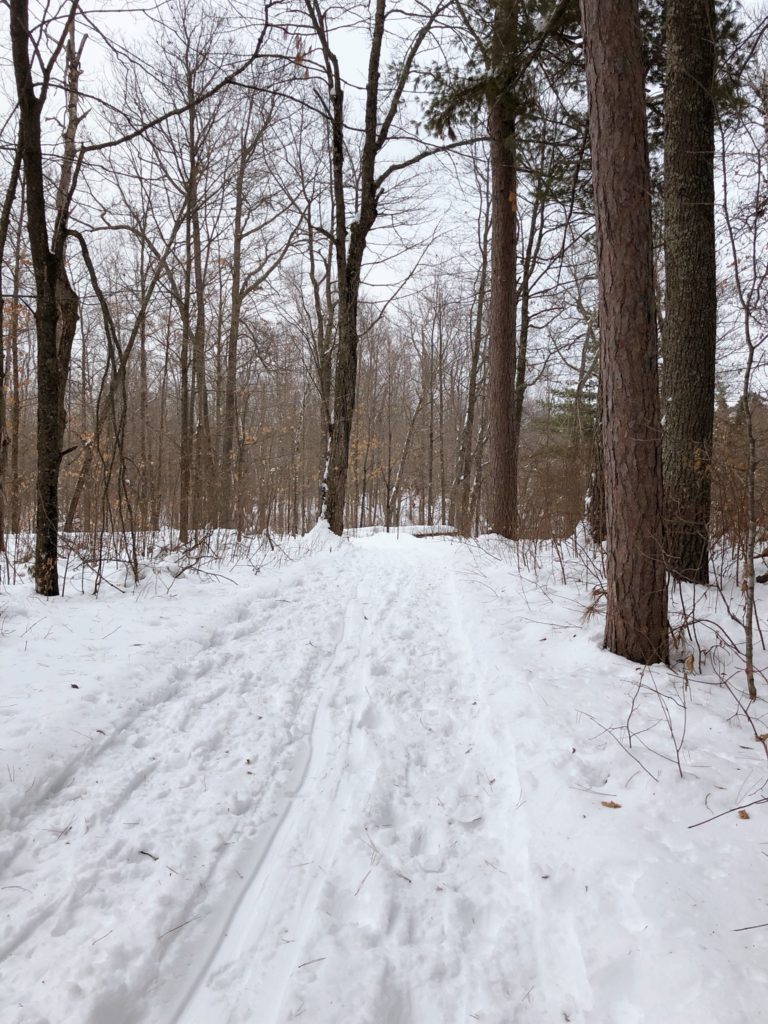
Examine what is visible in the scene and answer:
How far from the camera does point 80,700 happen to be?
8.34 ft

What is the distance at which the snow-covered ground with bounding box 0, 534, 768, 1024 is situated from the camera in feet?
4.36

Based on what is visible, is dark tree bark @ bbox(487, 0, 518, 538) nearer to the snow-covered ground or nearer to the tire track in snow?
the snow-covered ground

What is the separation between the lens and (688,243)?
4.71 m

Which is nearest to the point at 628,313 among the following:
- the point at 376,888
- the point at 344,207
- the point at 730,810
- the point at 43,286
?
the point at 730,810

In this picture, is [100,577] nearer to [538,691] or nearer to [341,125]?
[538,691]

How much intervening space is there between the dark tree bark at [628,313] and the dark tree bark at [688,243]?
5.47 ft

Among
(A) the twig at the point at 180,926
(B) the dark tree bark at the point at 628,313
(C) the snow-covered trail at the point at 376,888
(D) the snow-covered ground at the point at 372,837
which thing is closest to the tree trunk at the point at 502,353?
(B) the dark tree bark at the point at 628,313

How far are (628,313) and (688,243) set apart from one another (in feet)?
8.06

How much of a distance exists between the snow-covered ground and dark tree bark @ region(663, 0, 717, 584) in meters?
1.98

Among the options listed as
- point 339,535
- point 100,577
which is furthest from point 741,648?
point 339,535

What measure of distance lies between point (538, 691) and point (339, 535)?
7.23 meters

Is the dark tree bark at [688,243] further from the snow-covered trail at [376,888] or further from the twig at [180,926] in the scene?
the twig at [180,926]

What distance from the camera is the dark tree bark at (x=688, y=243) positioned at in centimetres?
463

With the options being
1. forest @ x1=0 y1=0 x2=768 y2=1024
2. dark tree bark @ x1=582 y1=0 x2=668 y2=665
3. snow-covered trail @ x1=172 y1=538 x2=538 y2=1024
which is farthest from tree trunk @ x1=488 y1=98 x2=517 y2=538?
snow-covered trail @ x1=172 y1=538 x2=538 y2=1024
